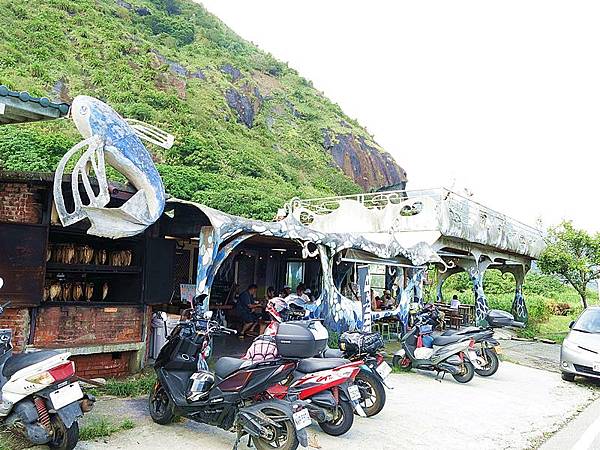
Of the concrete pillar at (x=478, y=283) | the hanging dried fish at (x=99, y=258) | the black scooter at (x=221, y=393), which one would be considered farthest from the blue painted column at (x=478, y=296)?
the black scooter at (x=221, y=393)

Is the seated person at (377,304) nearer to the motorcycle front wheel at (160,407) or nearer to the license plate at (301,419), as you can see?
the motorcycle front wheel at (160,407)

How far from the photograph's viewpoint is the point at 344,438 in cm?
582

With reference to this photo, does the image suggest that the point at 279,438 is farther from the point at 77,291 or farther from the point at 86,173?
the point at 77,291

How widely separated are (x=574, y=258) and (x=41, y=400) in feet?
54.6

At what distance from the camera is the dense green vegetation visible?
861 inches

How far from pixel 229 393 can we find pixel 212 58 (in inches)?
2044

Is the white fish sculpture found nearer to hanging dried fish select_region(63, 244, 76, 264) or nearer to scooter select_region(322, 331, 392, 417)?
hanging dried fish select_region(63, 244, 76, 264)

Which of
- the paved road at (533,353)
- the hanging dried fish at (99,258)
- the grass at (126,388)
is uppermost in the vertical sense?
the hanging dried fish at (99,258)

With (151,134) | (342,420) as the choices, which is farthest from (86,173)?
(342,420)

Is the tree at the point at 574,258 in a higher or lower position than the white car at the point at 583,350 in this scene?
higher

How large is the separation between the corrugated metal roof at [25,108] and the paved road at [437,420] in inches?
123

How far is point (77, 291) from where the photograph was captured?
8.00 m

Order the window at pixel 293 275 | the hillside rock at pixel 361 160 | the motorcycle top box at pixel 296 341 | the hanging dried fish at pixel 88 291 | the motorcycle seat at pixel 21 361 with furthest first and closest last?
the hillside rock at pixel 361 160
the window at pixel 293 275
the hanging dried fish at pixel 88 291
the motorcycle top box at pixel 296 341
the motorcycle seat at pixel 21 361

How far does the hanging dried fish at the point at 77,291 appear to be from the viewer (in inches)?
314
